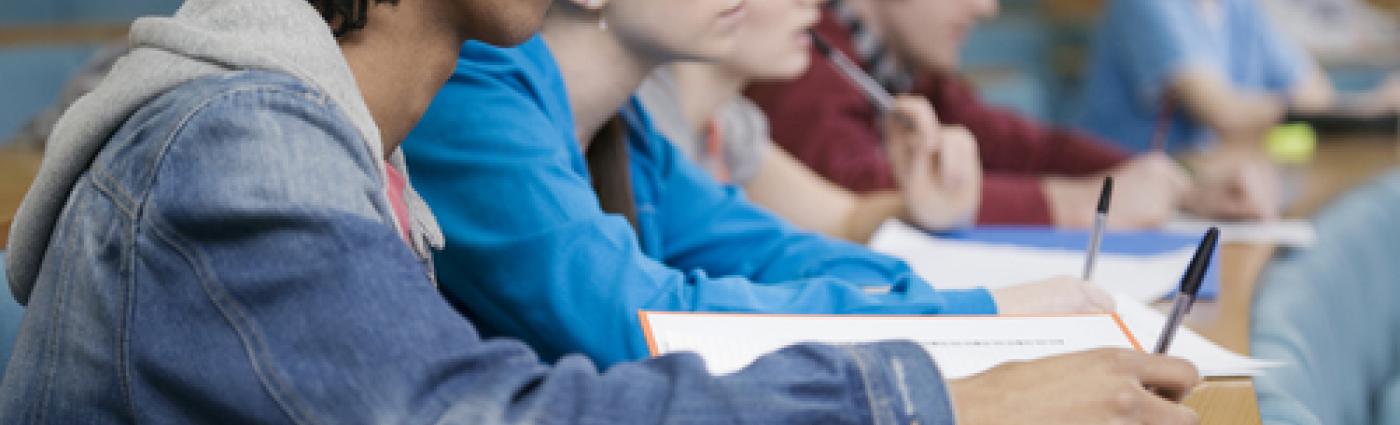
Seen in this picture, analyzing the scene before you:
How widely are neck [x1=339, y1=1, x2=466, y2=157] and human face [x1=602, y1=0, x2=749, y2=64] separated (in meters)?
0.30

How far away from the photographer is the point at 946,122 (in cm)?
220

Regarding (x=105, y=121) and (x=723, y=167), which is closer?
(x=105, y=121)

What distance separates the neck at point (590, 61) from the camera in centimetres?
106

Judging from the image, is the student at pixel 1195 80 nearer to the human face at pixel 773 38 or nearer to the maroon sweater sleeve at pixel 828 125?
the maroon sweater sleeve at pixel 828 125

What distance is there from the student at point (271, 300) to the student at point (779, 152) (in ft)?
2.33

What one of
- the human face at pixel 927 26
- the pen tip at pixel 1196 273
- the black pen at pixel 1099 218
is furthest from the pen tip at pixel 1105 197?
the human face at pixel 927 26

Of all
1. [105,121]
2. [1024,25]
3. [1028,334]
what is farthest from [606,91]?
[1024,25]

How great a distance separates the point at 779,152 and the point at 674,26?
0.66 m

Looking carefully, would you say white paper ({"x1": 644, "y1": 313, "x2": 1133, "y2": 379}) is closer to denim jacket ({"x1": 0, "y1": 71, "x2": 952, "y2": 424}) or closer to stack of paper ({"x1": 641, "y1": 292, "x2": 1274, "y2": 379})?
stack of paper ({"x1": 641, "y1": 292, "x2": 1274, "y2": 379})

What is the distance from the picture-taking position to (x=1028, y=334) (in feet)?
2.90

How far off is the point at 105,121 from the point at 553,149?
1.15ft

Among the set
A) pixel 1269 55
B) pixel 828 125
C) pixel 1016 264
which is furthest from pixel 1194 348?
pixel 1269 55

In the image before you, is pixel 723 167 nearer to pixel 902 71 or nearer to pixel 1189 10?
pixel 902 71

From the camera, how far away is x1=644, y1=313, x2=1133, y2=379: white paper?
0.81 metres
